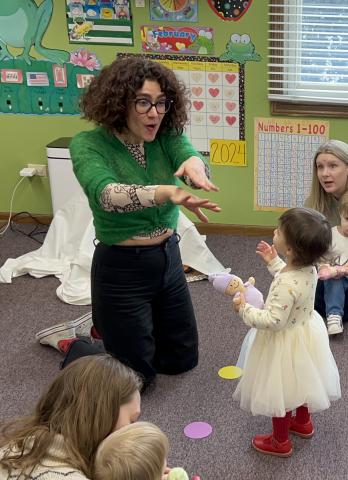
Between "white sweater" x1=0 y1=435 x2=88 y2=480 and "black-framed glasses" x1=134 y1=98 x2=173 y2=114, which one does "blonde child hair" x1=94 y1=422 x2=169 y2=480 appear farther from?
"black-framed glasses" x1=134 y1=98 x2=173 y2=114

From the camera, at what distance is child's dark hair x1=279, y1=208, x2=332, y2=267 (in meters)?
1.79

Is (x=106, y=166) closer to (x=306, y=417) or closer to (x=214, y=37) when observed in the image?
(x=306, y=417)

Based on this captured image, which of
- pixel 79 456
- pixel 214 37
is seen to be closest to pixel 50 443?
pixel 79 456

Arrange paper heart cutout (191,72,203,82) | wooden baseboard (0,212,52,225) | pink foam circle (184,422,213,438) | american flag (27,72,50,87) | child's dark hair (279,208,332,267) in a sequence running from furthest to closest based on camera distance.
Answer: wooden baseboard (0,212,52,225) → american flag (27,72,50,87) → paper heart cutout (191,72,203,82) → pink foam circle (184,422,213,438) → child's dark hair (279,208,332,267)

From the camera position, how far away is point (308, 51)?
125 inches

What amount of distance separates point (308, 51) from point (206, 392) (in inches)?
67.4

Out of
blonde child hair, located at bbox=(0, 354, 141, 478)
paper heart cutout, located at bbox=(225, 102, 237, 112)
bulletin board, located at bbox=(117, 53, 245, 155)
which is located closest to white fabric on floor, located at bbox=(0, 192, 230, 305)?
bulletin board, located at bbox=(117, 53, 245, 155)

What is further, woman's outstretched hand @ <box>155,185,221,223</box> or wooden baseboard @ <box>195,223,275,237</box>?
wooden baseboard @ <box>195,223,275,237</box>

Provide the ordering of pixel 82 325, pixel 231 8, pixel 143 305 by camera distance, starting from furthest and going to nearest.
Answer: pixel 231 8
pixel 82 325
pixel 143 305

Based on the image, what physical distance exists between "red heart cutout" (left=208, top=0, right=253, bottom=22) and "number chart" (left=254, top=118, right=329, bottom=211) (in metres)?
0.50

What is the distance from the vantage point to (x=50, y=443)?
1339 millimetres

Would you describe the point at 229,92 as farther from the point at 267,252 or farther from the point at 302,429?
the point at 302,429

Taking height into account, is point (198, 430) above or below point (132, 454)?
below

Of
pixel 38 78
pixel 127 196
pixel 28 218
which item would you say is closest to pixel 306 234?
pixel 127 196
